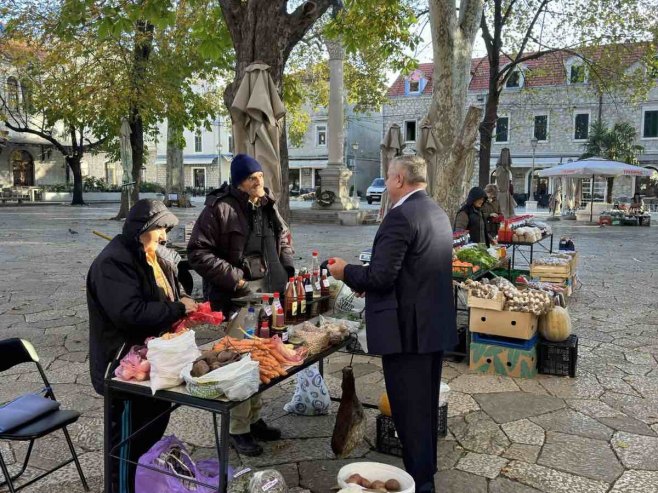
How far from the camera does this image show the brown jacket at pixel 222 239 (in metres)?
4.01

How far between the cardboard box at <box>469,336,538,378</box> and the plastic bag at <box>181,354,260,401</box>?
3318mm

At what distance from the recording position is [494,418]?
4.45 metres

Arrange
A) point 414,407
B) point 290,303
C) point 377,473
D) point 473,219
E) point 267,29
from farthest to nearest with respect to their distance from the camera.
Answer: point 473,219
point 267,29
point 290,303
point 414,407
point 377,473

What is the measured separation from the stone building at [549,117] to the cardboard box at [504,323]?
1326 inches

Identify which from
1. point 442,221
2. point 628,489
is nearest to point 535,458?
point 628,489

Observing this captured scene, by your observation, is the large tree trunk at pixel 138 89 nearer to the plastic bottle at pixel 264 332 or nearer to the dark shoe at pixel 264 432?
the dark shoe at pixel 264 432

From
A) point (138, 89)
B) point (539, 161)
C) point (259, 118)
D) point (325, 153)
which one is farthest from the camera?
point (325, 153)

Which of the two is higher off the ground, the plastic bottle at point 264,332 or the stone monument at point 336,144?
the stone monument at point 336,144

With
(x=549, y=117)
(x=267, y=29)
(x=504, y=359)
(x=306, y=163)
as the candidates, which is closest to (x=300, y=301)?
(x=504, y=359)

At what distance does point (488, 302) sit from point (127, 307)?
348 centimetres

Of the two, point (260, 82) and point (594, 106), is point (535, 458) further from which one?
point (594, 106)

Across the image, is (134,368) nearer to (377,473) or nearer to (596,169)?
(377,473)

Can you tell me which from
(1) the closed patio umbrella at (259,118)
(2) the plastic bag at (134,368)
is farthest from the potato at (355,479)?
(1) the closed patio umbrella at (259,118)

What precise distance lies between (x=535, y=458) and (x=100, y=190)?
41926 mm
